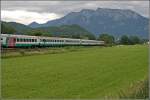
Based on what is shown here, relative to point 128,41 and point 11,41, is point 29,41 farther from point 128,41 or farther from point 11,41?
point 128,41

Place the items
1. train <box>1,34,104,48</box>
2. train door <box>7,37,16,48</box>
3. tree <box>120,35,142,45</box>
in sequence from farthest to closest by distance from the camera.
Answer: tree <box>120,35,142,45</box> → train door <box>7,37,16,48</box> → train <box>1,34,104,48</box>

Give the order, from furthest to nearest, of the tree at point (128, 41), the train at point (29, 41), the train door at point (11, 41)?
the tree at point (128, 41) → the train door at point (11, 41) → the train at point (29, 41)

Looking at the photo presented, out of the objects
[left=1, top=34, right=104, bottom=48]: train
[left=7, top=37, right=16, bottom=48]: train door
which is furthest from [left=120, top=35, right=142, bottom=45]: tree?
[left=7, top=37, right=16, bottom=48]: train door

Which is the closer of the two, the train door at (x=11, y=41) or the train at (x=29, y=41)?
the train at (x=29, y=41)

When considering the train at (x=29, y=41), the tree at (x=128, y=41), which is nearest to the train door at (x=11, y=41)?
the train at (x=29, y=41)

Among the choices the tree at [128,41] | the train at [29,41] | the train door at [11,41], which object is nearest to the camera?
the train at [29,41]

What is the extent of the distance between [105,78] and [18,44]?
2432cm

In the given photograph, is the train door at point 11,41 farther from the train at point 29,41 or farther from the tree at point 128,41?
the tree at point 128,41

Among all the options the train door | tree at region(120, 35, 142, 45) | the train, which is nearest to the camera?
the train

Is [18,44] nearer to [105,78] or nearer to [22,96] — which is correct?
[105,78]

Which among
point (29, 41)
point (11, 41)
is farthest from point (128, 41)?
point (11, 41)

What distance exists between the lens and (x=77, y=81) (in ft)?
51.9

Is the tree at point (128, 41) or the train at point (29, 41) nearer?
the train at point (29, 41)

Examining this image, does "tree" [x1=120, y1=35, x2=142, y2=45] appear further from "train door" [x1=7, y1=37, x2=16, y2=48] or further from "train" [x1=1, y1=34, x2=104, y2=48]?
"train door" [x1=7, y1=37, x2=16, y2=48]
